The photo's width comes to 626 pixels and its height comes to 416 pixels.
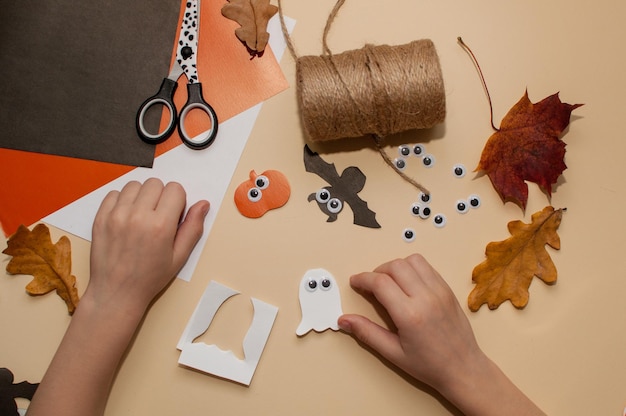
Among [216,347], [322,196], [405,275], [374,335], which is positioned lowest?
[216,347]

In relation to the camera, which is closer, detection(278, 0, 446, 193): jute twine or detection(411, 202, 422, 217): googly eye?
detection(278, 0, 446, 193): jute twine

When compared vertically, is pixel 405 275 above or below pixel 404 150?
below

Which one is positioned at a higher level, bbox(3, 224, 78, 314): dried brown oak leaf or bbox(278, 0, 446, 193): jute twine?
bbox(278, 0, 446, 193): jute twine

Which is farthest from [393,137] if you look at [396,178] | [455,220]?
[455,220]

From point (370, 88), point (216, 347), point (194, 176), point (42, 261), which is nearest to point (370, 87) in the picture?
point (370, 88)

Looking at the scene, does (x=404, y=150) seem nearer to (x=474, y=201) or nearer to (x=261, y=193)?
(x=474, y=201)

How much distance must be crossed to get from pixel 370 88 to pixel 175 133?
397mm

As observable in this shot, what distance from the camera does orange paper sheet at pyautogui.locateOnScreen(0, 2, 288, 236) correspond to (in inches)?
43.4

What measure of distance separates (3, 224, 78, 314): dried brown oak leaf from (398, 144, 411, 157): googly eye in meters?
0.68

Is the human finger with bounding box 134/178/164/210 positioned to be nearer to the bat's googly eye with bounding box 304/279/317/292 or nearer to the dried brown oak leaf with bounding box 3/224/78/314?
the dried brown oak leaf with bounding box 3/224/78/314

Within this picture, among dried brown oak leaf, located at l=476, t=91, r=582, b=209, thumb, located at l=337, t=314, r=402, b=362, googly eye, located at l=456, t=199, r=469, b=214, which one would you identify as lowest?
thumb, located at l=337, t=314, r=402, b=362

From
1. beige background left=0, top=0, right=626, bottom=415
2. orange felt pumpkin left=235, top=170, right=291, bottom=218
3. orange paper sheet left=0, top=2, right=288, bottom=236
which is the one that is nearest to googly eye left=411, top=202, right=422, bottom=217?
beige background left=0, top=0, right=626, bottom=415

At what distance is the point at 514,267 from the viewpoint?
1.12m

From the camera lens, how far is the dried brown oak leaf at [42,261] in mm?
1082
